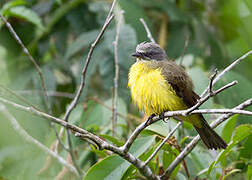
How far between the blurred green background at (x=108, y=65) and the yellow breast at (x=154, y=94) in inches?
6.8

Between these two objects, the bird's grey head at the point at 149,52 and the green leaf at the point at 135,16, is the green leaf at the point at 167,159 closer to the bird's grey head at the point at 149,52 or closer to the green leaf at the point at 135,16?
the bird's grey head at the point at 149,52

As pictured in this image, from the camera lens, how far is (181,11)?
5547mm

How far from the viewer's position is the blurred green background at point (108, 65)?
3.39 meters

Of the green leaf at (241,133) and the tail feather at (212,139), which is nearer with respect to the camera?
the green leaf at (241,133)

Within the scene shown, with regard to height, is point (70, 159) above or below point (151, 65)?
below

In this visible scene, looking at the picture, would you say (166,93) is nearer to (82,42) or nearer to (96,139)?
(96,139)

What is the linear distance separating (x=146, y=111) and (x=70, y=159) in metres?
0.74

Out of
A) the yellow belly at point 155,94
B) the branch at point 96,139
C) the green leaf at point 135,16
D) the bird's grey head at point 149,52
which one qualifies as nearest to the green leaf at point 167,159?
the branch at point 96,139

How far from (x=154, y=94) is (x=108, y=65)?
1292 mm

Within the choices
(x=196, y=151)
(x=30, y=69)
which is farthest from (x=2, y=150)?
(x=196, y=151)

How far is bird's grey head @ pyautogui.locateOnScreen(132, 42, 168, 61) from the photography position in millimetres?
3797

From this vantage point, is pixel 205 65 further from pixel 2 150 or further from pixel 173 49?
pixel 2 150

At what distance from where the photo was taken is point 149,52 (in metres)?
3.81

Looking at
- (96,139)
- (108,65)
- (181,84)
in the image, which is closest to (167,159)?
(181,84)
